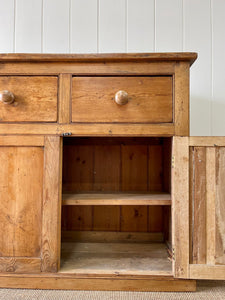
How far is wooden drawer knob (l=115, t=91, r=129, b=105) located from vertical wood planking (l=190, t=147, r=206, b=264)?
13.0 inches

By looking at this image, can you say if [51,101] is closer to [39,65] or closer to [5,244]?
[39,65]

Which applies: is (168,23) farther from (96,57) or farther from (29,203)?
(29,203)

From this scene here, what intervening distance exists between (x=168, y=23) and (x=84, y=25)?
49 centimetres

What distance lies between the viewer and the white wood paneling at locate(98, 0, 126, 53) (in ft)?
4.39

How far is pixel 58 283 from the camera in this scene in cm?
90

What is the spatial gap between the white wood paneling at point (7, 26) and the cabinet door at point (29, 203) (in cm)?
77

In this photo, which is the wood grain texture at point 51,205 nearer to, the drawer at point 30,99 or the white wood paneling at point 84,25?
the drawer at point 30,99

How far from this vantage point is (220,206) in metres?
0.86

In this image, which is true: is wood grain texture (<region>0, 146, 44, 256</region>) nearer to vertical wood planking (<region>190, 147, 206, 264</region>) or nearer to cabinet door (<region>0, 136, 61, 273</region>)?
cabinet door (<region>0, 136, 61, 273</region>)

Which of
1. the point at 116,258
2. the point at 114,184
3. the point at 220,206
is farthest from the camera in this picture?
the point at 114,184

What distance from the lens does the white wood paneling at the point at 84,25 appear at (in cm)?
135

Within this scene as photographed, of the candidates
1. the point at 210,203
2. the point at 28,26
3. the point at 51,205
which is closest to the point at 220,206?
the point at 210,203

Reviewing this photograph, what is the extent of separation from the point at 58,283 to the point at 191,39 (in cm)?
142

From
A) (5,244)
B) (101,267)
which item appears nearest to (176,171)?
(101,267)
